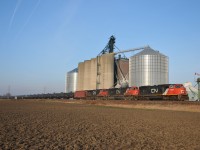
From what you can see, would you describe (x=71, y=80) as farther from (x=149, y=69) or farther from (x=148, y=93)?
(x=148, y=93)

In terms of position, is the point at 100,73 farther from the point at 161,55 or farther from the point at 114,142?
the point at 114,142

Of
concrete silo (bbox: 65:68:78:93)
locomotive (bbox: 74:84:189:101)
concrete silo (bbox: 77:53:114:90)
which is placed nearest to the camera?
locomotive (bbox: 74:84:189:101)

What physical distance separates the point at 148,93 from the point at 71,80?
7382 cm

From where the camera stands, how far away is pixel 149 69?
63125 mm

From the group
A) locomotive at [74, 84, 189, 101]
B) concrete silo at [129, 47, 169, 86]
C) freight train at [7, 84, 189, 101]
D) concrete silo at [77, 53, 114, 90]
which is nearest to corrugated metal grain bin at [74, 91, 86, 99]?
freight train at [7, 84, 189, 101]

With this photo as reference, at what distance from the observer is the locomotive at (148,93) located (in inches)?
1353

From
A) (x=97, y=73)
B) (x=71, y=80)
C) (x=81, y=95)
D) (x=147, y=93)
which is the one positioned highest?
(x=97, y=73)

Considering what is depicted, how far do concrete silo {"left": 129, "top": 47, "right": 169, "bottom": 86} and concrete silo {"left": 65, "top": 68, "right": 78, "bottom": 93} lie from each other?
46513 millimetres

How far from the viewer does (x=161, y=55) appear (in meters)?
65.4

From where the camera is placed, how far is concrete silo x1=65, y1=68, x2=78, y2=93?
109 metres

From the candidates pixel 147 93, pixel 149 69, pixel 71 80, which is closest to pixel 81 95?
pixel 149 69

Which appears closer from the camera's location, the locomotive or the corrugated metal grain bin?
the locomotive

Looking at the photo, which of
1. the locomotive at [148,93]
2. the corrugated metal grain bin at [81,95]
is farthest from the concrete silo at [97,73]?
the locomotive at [148,93]

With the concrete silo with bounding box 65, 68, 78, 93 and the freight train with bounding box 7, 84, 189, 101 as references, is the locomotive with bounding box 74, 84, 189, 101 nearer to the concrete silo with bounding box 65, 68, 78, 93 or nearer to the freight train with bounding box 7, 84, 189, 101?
the freight train with bounding box 7, 84, 189, 101
